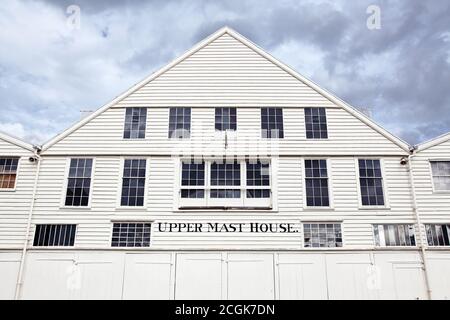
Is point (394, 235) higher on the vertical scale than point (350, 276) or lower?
higher

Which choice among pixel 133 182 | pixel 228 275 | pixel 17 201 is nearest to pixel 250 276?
pixel 228 275

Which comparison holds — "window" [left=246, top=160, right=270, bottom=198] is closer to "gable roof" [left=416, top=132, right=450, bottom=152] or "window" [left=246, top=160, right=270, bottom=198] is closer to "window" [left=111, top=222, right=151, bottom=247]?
"window" [left=111, top=222, right=151, bottom=247]

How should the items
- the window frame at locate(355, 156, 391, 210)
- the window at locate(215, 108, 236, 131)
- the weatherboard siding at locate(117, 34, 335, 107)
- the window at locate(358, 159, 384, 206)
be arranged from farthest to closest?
the weatherboard siding at locate(117, 34, 335, 107) < the window at locate(215, 108, 236, 131) < the window at locate(358, 159, 384, 206) < the window frame at locate(355, 156, 391, 210)

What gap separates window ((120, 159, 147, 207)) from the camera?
1688 centimetres

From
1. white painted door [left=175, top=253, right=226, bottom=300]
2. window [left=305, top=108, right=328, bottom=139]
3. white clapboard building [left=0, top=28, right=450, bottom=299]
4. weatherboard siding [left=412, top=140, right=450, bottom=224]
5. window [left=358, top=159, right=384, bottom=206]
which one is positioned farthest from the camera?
window [left=305, top=108, right=328, bottom=139]

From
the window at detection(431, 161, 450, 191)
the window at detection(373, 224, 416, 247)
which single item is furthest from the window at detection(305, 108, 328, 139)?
the window at detection(431, 161, 450, 191)

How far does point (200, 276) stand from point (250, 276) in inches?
87.4

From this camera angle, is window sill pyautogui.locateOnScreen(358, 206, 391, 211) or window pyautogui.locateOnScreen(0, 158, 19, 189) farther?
window pyautogui.locateOnScreen(0, 158, 19, 189)

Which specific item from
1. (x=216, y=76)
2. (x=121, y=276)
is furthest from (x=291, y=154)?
(x=121, y=276)

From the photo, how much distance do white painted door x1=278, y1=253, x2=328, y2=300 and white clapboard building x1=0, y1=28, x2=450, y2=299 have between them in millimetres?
45

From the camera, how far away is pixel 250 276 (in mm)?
15688

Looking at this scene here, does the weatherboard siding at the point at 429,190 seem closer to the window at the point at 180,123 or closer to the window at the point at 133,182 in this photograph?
the window at the point at 180,123

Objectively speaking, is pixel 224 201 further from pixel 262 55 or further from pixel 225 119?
pixel 262 55
